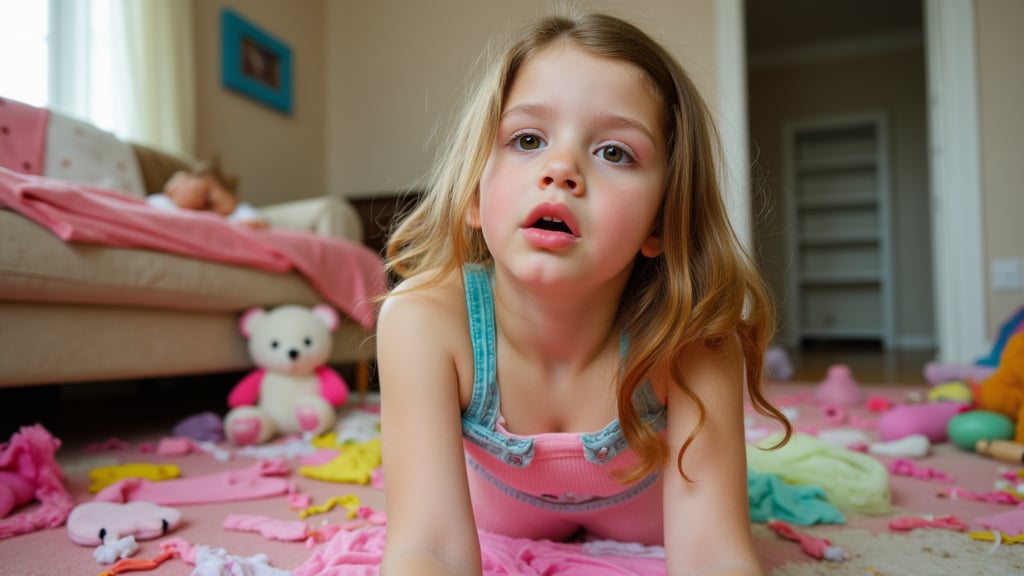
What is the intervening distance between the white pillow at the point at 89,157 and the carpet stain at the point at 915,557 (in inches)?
80.6

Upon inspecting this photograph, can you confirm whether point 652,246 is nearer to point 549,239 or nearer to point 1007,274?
point 549,239

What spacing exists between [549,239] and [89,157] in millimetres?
1981

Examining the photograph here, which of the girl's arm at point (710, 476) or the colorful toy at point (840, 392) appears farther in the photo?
the colorful toy at point (840, 392)

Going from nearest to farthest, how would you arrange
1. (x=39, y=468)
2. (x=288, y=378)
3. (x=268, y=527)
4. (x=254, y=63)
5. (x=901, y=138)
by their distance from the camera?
(x=268, y=527) < (x=39, y=468) < (x=288, y=378) < (x=254, y=63) < (x=901, y=138)

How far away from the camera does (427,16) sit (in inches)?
144

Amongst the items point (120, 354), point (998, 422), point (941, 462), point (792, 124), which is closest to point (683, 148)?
point (941, 462)

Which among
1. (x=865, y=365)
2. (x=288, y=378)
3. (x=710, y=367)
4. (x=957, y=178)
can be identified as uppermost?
(x=957, y=178)

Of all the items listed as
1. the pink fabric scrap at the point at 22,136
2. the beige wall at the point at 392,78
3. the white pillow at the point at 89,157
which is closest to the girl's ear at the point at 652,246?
the pink fabric scrap at the point at 22,136

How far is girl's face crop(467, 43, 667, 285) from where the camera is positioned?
524 mm

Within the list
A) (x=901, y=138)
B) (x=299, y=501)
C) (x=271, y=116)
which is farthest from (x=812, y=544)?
(x=901, y=138)

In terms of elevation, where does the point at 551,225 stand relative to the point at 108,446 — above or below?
above

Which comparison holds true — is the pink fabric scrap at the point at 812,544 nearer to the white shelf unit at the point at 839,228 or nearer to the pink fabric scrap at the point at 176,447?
the pink fabric scrap at the point at 176,447

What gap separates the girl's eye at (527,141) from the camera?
576mm

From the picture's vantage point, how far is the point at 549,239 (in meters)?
0.52
